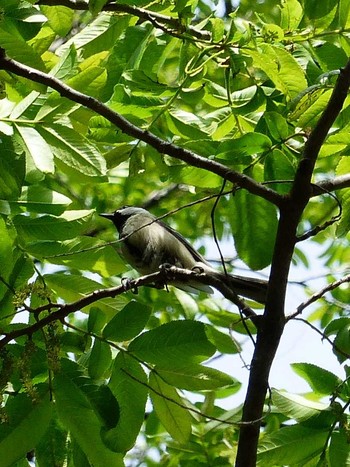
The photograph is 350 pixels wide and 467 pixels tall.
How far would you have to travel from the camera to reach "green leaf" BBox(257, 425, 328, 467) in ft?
9.07

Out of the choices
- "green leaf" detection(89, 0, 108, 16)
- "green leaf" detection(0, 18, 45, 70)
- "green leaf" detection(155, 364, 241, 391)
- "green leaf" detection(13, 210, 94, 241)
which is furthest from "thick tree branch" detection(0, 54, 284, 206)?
"green leaf" detection(155, 364, 241, 391)

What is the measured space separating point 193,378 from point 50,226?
743mm

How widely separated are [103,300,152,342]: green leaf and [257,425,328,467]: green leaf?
0.62 meters

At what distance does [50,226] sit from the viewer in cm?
279

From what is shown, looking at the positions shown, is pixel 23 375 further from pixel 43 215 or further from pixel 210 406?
pixel 210 406

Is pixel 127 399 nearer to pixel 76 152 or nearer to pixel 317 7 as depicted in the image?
pixel 76 152

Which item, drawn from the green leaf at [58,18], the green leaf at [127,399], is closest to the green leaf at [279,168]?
the green leaf at [127,399]

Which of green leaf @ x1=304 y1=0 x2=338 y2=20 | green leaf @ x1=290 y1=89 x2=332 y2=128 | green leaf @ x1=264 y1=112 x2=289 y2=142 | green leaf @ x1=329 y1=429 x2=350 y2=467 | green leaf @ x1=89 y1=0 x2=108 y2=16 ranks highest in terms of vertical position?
green leaf @ x1=89 y1=0 x2=108 y2=16

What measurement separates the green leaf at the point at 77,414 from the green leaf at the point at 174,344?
0.27 meters

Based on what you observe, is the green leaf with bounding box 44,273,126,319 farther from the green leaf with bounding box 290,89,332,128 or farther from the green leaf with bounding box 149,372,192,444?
the green leaf with bounding box 290,89,332,128

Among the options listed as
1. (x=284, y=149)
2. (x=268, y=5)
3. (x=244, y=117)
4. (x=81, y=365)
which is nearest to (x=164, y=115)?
(x=244, y=117)

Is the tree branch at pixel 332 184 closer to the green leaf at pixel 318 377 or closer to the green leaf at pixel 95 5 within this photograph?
the green leaf at pixel 318 377

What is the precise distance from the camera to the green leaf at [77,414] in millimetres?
2568

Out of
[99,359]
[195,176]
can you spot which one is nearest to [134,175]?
[195,176]
